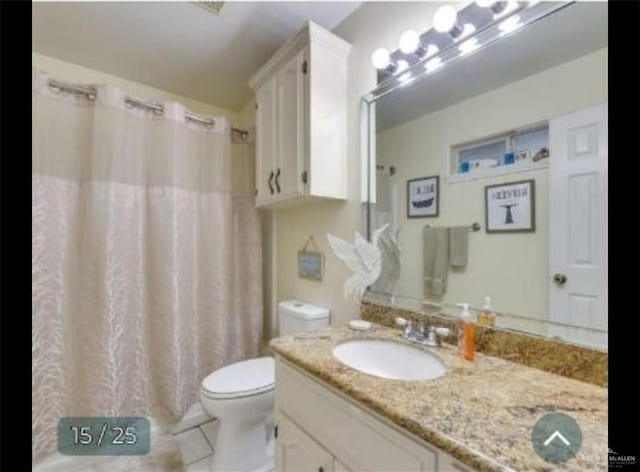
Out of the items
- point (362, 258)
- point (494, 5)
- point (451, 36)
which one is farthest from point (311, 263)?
point (494, 5)

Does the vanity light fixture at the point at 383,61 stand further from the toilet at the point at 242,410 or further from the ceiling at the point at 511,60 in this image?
the toilet at the point at 242,410

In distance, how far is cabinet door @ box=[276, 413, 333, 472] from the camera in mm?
864

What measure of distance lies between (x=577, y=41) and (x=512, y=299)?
74 cm

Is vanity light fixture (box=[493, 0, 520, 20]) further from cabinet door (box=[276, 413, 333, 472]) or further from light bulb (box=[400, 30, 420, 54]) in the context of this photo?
cabinet door (box=[276, 413, 333, 472])

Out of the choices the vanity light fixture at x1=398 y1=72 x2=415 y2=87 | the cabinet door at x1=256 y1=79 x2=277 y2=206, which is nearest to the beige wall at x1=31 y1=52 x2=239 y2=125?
the cabinet door at x1=256 y1=79 x2=277 y2=206

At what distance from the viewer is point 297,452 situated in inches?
38.0

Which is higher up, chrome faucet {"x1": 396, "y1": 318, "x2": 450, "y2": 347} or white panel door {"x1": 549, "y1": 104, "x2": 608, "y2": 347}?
white panel door {"x1": 549, "y1": 104, "x2": 608, "y2": 347}

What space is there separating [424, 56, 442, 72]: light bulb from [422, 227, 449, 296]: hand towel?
2.00 ft

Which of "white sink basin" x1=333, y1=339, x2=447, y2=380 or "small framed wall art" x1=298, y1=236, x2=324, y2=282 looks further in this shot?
"small framed wall art" x1=298, y1=236, x2=324, y2=282

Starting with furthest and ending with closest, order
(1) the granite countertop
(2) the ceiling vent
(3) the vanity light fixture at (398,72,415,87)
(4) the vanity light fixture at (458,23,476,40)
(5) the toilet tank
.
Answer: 1. (5) the toilet tank
2. (2) the ceiling vent
3. (3) the vanity light fixture at (398,72,415,87)
4. (4) the vanity light fixture at (458,23,476,40)
5. (1) the granite countertop

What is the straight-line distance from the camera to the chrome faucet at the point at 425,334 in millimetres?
1073

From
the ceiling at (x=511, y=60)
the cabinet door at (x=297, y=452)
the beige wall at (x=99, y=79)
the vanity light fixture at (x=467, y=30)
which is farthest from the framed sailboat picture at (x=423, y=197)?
the beige wall at (x=99, y=79)

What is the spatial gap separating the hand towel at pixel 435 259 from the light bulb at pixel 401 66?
25.8 inches

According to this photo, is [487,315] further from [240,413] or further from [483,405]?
[240,413]
